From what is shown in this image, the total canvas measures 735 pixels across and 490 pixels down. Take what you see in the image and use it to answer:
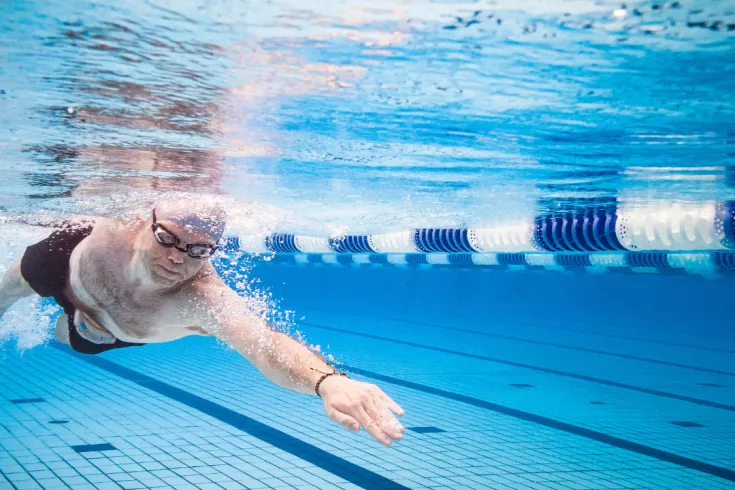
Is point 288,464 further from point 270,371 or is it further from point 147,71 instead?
point 147,71

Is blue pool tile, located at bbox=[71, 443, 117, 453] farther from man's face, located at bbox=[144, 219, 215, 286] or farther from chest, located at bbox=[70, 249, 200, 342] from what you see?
man's face, located at bbox=[144, 219, 215, 286]

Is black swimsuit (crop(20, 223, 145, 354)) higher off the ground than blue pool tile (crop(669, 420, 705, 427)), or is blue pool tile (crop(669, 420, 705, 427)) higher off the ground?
black swimsuit (crop(20, 223, 145, 354))

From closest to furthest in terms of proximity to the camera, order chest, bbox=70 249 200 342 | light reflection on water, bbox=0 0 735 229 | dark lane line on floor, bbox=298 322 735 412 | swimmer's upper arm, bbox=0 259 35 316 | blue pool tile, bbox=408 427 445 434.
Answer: light reflection on water, bbox=0 0 735 229 < chest, bbox=70 249 200 342 < swimmer's upper arm, bbox=0 259 35 316 < blue pool tile, bbox=408 427 445 434 < dark lane line on floor, bbox=298 322 735 412

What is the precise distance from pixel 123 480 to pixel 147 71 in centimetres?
291

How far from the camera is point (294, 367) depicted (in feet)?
8.73

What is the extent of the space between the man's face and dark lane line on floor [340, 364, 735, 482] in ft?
13.5

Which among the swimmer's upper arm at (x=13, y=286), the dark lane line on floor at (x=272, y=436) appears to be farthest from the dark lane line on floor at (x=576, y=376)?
the swimmer's upper arm at (x=13, y=286)

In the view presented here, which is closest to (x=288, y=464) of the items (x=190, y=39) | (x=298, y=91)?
(x=298, y=91)

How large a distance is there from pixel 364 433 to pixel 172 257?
3142 mm

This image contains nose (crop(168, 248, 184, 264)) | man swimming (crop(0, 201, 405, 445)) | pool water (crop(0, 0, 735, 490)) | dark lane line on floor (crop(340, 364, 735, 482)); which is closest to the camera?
pool water (crop(0, 0, 735, 490))

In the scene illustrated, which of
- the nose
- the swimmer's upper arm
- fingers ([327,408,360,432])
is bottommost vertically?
the swimmer's upper arm

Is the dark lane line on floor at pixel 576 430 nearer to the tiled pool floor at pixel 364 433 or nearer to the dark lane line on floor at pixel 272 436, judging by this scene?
the tiled pool floor at pixel 364 433

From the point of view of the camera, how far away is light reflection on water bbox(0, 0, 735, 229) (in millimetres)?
2248

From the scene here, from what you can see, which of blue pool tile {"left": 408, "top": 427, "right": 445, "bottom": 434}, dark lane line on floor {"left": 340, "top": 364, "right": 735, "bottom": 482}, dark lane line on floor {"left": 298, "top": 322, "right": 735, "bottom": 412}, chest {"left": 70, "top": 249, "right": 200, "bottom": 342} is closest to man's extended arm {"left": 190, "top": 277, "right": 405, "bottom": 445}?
chest {"left": 70, "top": 249, "right": 200, "bottom": 342}
